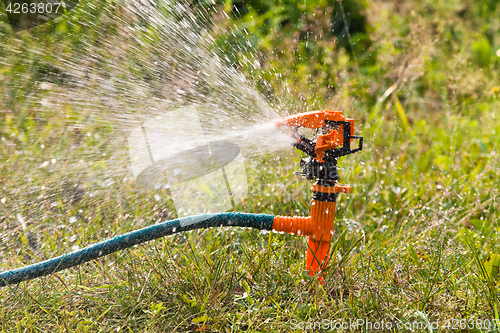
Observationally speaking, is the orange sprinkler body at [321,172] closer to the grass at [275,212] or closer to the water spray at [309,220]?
the water spray at [309,220]

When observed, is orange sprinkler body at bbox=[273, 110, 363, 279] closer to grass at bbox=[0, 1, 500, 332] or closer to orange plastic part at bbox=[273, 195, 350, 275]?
orange plastic part at bbox=[273, 195, 350, 275]

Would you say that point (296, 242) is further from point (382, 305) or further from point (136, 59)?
point (136, 59)

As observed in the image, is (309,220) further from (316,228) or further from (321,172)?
(321,172)

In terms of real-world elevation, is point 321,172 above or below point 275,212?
above

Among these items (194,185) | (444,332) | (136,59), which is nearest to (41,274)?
(194,185)

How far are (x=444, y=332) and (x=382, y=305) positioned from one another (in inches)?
7.4

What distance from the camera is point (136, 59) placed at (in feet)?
8.69

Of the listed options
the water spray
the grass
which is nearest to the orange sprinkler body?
the water spray

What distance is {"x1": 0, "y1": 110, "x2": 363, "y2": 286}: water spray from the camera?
142cm

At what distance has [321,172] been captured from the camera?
1.44 metres

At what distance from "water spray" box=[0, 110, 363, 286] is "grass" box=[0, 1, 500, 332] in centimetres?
8

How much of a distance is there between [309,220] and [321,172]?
174 mm

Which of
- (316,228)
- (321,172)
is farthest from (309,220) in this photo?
(321,172)

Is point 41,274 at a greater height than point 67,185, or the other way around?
point 67,185
